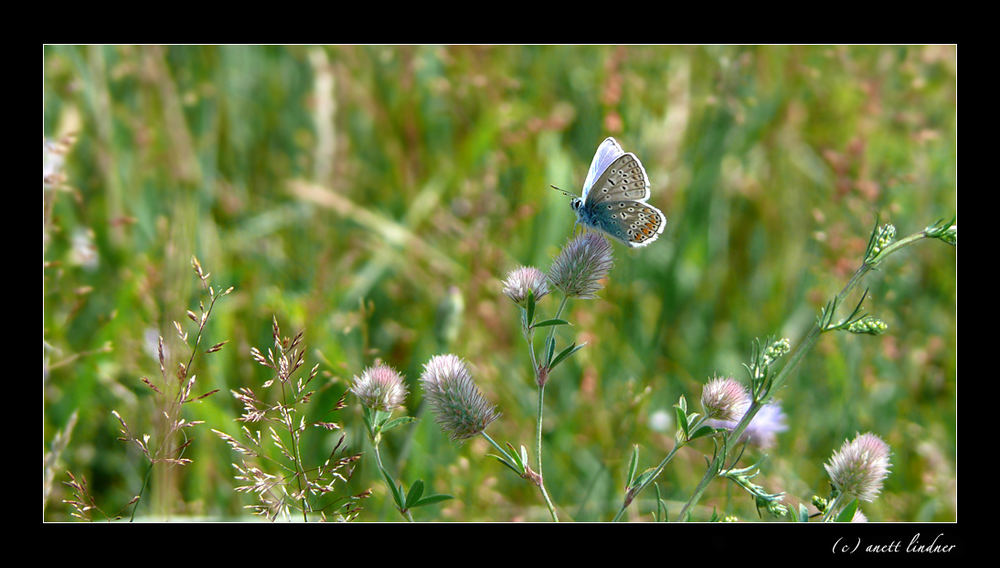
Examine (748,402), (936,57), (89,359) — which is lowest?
(748,402)

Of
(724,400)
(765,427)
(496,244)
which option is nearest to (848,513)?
(724,400)

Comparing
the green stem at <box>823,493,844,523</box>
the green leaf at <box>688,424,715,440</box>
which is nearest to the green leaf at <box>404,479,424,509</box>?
the green leaf at <box>688,424,715,440</box>

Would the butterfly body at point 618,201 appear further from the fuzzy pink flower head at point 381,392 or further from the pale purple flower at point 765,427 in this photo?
the fuzzy pink flower head at point 381,392

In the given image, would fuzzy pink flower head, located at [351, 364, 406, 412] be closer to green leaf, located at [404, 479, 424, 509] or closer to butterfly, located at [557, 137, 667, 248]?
green leaf, located at [404, 479, 424, 509]

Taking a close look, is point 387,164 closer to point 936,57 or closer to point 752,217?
point 752,217

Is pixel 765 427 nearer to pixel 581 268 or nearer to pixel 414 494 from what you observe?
pixel 581 268

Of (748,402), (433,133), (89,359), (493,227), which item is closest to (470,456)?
(493,227)
